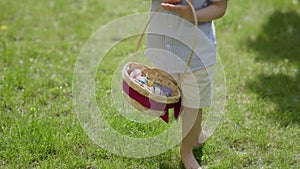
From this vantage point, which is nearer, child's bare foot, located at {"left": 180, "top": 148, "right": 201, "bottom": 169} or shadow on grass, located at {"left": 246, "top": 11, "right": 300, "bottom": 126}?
child's bare foot, located at {"left": 180, "top": 148, "right": 201, "bottom": 169}

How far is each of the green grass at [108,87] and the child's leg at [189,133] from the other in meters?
0.09

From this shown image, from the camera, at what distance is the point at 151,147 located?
2.83 meters

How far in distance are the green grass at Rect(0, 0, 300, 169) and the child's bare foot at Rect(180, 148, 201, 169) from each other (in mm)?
75

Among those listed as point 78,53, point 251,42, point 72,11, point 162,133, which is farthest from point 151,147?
point 72,11

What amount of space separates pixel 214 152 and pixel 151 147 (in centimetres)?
37

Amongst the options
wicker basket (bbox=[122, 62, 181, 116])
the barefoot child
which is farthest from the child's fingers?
wicker basket (bbox=[122, 62, 181, 116])

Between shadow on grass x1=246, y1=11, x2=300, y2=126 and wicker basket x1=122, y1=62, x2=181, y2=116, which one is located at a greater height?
wicker basket x1=122, y1=62, x2=181, y2=116

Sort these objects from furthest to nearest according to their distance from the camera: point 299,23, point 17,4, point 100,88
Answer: point 17,4, point 299,23, point 100,88

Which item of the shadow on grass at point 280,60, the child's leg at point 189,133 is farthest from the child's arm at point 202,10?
the shadow on grass at point 280,60

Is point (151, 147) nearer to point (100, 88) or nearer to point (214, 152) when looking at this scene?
point (214, 152)

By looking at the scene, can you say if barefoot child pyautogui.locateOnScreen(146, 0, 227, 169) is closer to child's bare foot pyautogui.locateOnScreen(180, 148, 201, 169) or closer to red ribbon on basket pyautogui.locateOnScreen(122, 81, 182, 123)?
child's bare foot pyautogui.locateOnScreen(180, 148, 201, 169)

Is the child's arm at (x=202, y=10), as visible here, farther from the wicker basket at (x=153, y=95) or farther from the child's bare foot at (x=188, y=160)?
the child's bare foot at (x=188, y=160)

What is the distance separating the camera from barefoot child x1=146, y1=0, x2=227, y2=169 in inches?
95.1

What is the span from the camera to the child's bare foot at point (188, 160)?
2.66 m
